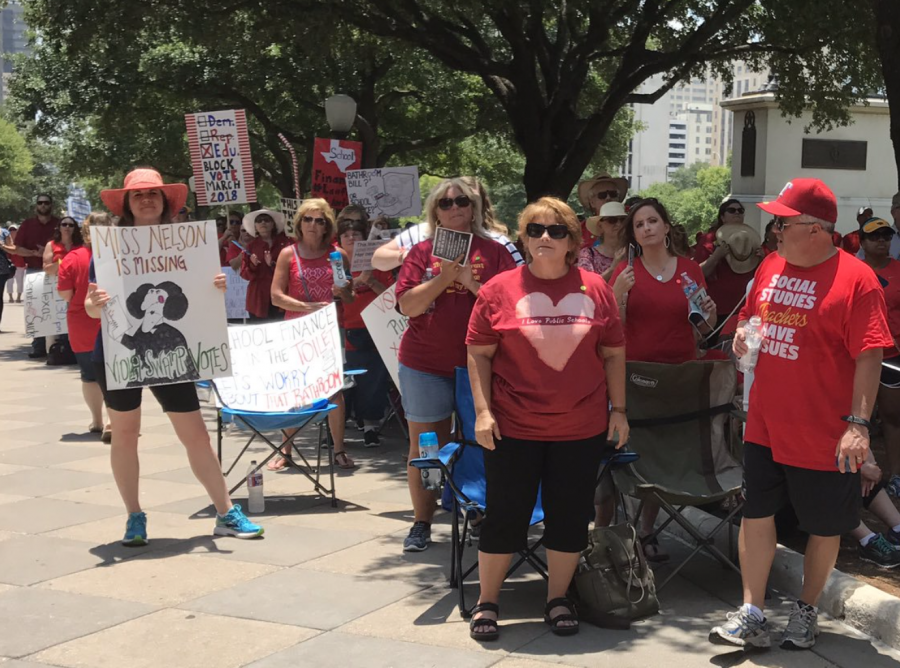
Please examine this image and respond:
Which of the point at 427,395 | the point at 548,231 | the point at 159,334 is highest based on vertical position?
the point at 548,231

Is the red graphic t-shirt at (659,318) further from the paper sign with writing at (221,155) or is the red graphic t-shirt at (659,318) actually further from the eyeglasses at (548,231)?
the paper sign with writing at (221,155)

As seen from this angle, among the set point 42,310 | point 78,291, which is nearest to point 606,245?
point 78,291

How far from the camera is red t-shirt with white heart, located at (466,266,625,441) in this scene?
4793 mm

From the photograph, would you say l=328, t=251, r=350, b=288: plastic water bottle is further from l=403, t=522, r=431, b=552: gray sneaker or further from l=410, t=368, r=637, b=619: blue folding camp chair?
l=410, t=368, r=637, b=619: blue folding camp chair

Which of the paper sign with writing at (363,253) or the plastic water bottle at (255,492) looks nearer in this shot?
the plastic water bottle at (255,492)

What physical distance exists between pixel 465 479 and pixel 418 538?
76 centimetres

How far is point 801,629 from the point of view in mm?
4691

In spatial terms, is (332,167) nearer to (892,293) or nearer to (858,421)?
(892,293)

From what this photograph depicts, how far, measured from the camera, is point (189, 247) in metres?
6.47

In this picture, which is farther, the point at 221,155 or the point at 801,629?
the point at 221,155

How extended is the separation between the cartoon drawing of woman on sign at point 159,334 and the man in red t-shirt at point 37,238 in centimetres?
1081

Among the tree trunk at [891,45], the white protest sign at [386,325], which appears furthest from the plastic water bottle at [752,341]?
the tree trunk at [891,45]

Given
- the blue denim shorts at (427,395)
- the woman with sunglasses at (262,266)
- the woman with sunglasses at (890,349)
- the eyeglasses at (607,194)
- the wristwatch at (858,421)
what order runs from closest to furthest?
the wristwatch at (858,421)
the blue denim shorts at (427,395)
the woman with sunglasses at (890,349)
the eyeglasses at (607,194)
the woman with sunglasses at (262,266)

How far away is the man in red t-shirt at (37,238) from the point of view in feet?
54.3
